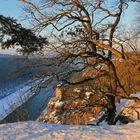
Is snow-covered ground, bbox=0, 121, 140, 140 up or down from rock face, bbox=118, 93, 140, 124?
up

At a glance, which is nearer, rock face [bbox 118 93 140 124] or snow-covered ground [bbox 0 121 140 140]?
snow-covered ground [bbox 0 121 140 140]

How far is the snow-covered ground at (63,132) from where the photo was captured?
9.25 metres

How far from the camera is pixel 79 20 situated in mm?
15117

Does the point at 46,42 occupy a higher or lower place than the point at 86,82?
higher

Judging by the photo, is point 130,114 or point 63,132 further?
point 130,114

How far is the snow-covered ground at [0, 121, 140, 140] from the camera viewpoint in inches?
364

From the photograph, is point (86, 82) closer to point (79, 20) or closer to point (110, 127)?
point (79, 20)

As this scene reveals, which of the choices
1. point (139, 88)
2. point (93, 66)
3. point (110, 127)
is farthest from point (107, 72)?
point (139, 88)

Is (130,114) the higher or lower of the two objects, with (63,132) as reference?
lower

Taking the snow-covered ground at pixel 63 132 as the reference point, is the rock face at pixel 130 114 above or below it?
below

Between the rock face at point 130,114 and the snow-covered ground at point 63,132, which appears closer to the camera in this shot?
the snow-covered ground at point 63,132

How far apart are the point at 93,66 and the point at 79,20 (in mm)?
2431

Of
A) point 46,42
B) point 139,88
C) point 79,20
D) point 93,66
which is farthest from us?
point 139,88

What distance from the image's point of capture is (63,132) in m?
9.70
